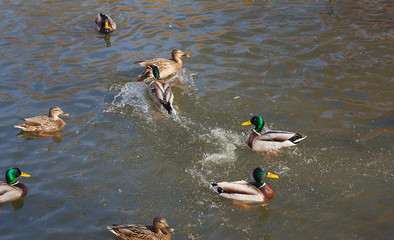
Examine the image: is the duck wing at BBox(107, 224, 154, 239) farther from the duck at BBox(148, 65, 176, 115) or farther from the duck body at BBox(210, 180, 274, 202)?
the duck at BBox(148, 65, 176, 115)

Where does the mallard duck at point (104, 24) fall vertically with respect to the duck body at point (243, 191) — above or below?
above

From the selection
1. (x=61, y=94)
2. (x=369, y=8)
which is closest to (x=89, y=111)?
(x=61, y=94)

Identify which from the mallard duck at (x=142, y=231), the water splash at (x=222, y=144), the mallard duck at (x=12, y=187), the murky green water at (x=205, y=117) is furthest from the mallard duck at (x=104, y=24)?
the mallard duck at (x=142, y=231)

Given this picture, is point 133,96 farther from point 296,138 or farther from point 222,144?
point 296,138

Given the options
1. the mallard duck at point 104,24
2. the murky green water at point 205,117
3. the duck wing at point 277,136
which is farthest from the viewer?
the mallard duck at point 104,24

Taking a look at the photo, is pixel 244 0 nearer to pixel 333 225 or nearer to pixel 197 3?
pixel 197 3

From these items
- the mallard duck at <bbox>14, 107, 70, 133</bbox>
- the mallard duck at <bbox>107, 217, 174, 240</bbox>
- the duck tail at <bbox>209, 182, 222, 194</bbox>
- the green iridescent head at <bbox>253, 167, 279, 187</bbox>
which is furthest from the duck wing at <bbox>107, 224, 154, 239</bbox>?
the mallard duck at <bbox>14, 107, 70, 133</bbox>

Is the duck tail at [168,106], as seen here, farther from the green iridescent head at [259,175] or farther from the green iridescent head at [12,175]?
the green iridescent head at [12,175]

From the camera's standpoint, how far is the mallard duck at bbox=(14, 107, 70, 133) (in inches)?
336

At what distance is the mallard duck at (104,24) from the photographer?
12.8 m

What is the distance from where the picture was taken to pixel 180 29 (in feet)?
43.1

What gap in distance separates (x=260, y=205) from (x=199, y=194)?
974mm

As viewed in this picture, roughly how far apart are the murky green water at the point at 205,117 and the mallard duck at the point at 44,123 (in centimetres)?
24

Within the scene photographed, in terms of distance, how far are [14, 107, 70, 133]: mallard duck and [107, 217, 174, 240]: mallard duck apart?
3.46 meters
